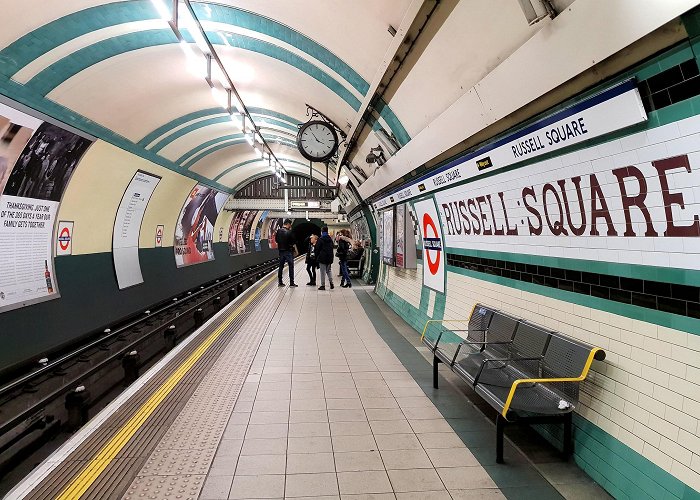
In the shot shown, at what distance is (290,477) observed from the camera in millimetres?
2904

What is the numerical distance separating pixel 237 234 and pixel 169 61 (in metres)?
15.1

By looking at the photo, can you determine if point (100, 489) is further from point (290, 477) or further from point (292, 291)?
point (292, 291)

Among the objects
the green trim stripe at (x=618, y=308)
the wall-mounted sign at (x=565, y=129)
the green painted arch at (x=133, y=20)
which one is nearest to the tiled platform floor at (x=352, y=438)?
the green trim stripe at (x=618, y=308)

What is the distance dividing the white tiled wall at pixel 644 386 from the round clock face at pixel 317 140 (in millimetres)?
5808

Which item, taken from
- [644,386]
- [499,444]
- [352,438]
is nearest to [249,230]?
[352,438]

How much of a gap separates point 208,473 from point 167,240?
10294mm

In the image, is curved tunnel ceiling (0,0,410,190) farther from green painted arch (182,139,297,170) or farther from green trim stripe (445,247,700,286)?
green trim stripe (445,247,700,286)

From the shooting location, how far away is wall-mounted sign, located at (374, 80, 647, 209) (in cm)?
233

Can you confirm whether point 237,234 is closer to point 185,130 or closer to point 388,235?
point 185,130

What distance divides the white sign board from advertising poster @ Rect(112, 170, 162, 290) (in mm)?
5959

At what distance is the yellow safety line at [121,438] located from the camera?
2723 mm

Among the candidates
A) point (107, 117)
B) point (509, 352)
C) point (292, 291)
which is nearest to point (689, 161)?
point (509, 352)

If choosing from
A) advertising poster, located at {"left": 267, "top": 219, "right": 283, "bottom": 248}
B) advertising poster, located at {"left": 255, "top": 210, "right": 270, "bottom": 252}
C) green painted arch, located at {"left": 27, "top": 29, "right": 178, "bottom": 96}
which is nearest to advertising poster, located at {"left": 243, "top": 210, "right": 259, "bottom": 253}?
advertising poster, located at {"left": 255, "top": 210, "right": 270, "bottom": 252}

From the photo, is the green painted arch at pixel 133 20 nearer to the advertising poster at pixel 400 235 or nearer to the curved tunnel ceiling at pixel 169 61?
the curved tunnel ceiling at pixel 169 61
